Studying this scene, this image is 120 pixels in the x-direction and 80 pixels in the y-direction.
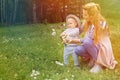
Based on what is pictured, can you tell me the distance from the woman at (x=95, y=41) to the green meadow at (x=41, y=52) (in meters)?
0.04

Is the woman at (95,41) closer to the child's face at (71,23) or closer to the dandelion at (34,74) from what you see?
the child's face at (71,23)

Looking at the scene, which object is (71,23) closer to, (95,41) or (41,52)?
(95,41)

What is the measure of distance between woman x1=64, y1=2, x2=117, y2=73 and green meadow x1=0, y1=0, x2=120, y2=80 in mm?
43

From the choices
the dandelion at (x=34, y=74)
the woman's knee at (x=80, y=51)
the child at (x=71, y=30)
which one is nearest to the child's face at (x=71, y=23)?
the child at (x=71, y=30)

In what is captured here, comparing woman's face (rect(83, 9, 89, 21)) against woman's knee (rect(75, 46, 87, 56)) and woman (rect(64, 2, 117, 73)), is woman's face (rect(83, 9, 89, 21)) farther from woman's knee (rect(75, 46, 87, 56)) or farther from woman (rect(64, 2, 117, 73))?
woman's knee (rect(75, 46, 87, 56))

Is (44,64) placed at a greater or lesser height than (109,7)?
lesser

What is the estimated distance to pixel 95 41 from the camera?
328 centimetres

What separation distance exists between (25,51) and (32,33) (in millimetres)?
110

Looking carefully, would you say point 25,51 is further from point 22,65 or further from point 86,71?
point 86,71

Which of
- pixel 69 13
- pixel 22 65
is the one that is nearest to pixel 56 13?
pixel 69 13

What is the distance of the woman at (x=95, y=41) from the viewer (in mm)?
3254

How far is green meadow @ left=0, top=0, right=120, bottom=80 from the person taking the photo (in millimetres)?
3303

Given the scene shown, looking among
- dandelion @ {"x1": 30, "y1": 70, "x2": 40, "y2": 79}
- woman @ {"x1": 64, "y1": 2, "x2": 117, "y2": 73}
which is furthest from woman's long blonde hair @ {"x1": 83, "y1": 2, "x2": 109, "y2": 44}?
dandelion @ {"x1": 30, "y1": 70, "x2": 40, "y2": 79}

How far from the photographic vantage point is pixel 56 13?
342 cm
